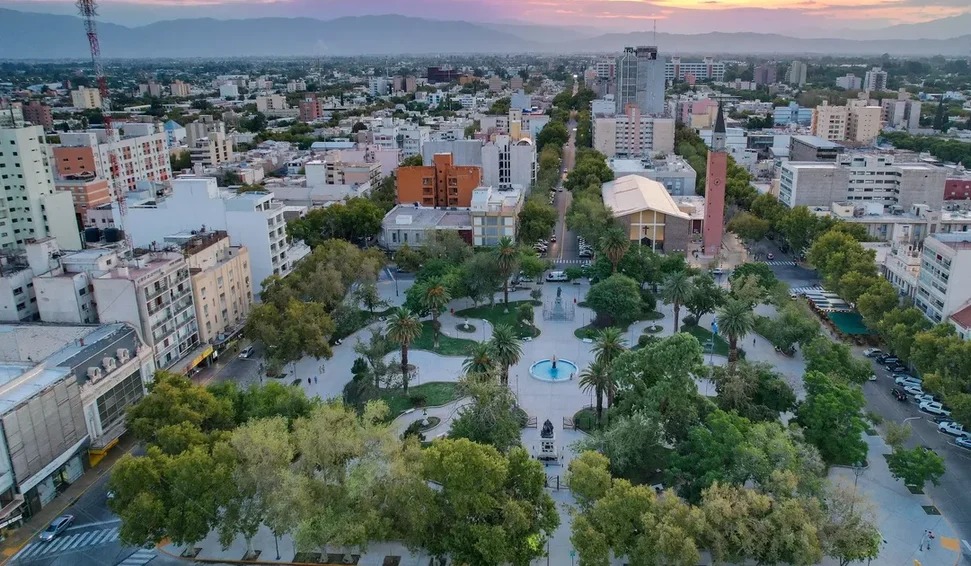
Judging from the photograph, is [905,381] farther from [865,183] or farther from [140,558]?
[865,183]

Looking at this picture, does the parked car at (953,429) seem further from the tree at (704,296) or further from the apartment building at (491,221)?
the apartment building at (491,221)

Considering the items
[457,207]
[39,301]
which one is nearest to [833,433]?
[39,301]

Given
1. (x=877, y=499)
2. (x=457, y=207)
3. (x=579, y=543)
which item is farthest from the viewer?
(x=457, y=207)

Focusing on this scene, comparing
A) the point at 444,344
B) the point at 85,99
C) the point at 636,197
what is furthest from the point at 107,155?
the point at 85,99

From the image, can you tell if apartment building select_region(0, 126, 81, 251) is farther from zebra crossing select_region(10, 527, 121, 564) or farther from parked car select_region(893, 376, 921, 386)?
parked car select_region(893, 376, 921, 386)

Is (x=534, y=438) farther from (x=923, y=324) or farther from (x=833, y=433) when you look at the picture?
(x=923, y=324)

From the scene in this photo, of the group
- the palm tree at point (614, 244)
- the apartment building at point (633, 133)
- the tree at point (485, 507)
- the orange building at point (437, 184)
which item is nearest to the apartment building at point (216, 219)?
the orange building at point (437, 184)
